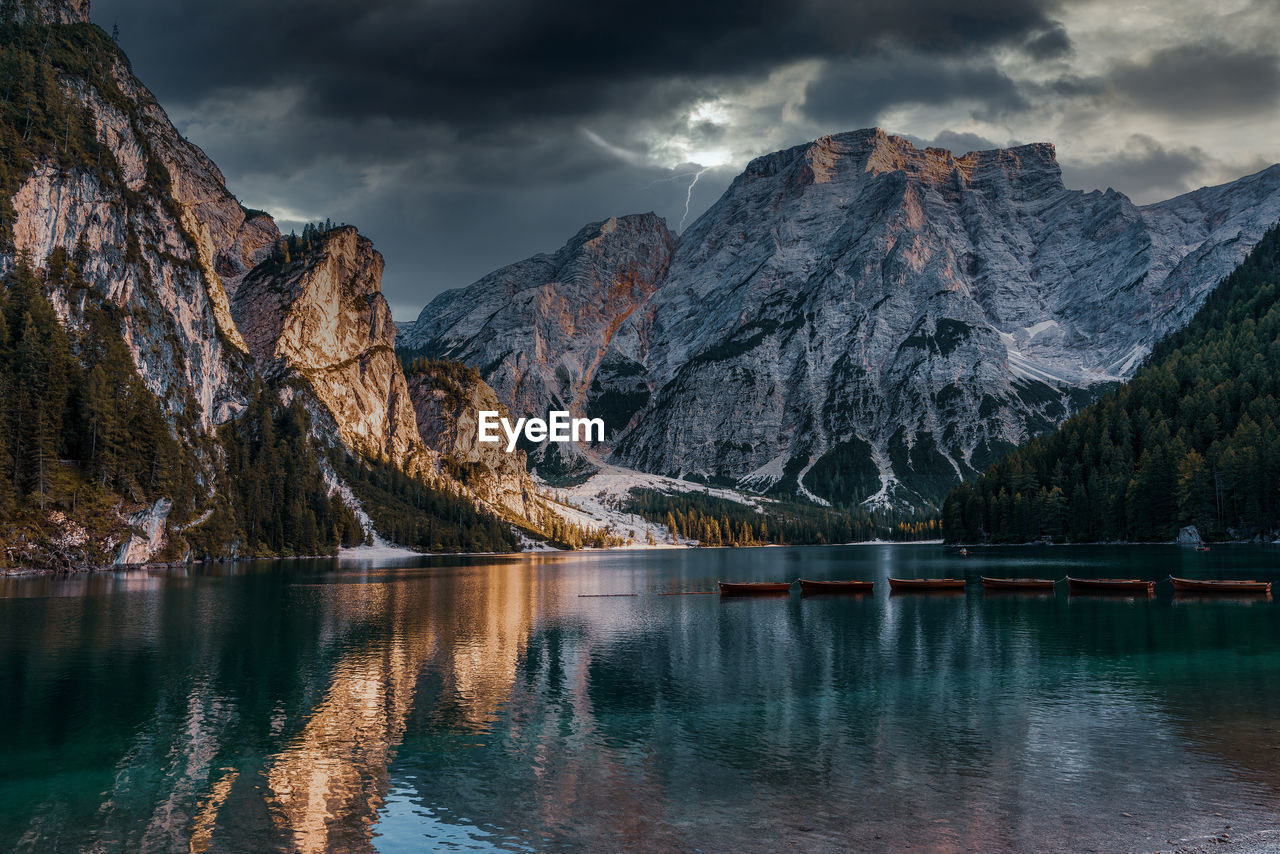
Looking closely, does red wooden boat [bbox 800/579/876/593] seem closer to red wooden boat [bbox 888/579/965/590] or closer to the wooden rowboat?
the wooden rowboat

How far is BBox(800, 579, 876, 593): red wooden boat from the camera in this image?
109 metres

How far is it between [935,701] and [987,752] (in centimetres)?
983

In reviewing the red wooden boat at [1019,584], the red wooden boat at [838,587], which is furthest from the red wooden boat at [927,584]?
the red wooden boat at [1019,584]

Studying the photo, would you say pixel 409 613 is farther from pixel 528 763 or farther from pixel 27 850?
pixel 27 850

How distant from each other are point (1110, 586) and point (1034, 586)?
8.16 meters

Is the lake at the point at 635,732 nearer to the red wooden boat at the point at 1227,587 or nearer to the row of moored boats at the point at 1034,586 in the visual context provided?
the red wooden boat at the point at 1227,587

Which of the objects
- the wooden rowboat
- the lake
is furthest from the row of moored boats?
the lake

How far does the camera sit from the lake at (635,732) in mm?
25234

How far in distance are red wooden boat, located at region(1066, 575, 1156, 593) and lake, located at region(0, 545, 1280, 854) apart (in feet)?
49.8

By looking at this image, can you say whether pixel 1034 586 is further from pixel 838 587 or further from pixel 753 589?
pixel 753 589

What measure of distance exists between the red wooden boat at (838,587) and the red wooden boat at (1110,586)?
79.0 feet

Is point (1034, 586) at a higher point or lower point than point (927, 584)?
higher

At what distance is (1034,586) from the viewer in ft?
332

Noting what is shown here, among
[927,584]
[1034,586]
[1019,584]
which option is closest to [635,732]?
[1019,584]
